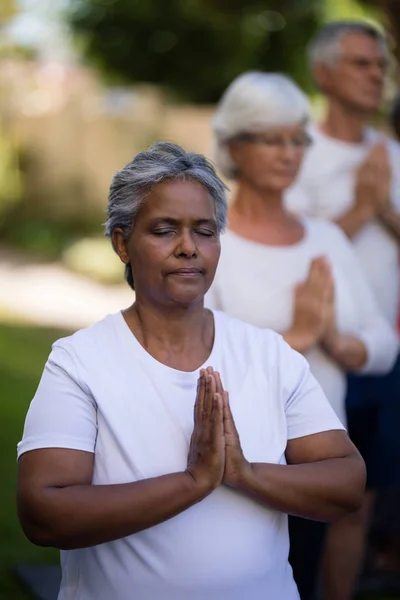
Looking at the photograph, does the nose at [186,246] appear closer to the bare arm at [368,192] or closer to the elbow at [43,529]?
the elbow at [43,529]

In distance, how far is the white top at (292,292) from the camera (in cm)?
323

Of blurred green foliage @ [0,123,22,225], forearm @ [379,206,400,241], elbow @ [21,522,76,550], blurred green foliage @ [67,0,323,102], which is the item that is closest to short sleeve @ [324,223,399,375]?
forearm @ [379,206,400,241]

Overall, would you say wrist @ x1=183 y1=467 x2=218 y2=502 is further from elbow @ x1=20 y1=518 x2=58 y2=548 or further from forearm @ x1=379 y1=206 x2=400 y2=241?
forearm @ x1=379 y1=206 x2=400 y2=241

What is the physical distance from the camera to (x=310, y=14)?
1496 cm

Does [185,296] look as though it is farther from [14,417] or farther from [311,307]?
[14,417]

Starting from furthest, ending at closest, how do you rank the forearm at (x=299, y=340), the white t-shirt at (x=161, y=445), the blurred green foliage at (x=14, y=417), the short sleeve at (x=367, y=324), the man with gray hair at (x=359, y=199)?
the blurred green foliage at (x=14, y=417) < the man with gray hair at (x=359, y=199) < the short sleeve at (x=367, y=324) < the forearm at (x=299, y=340) < the white t-shirt at (x=161, y=445)

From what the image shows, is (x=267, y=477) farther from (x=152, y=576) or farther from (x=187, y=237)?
(x=187, y=237)

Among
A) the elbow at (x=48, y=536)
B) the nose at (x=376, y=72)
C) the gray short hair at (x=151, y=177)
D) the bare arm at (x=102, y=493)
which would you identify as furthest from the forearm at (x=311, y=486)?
the nose at (x=376, y=72)

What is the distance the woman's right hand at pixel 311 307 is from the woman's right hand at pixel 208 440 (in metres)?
0.99

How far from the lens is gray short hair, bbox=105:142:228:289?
7.79ft

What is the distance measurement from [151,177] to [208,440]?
0.62 m

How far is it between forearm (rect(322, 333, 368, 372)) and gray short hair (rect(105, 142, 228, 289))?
922 mm

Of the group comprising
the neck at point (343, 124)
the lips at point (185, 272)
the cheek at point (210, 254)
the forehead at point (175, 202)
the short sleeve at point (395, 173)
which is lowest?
the lips at point (185, 272)

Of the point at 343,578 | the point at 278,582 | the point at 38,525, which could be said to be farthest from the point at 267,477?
the point at 343,578
